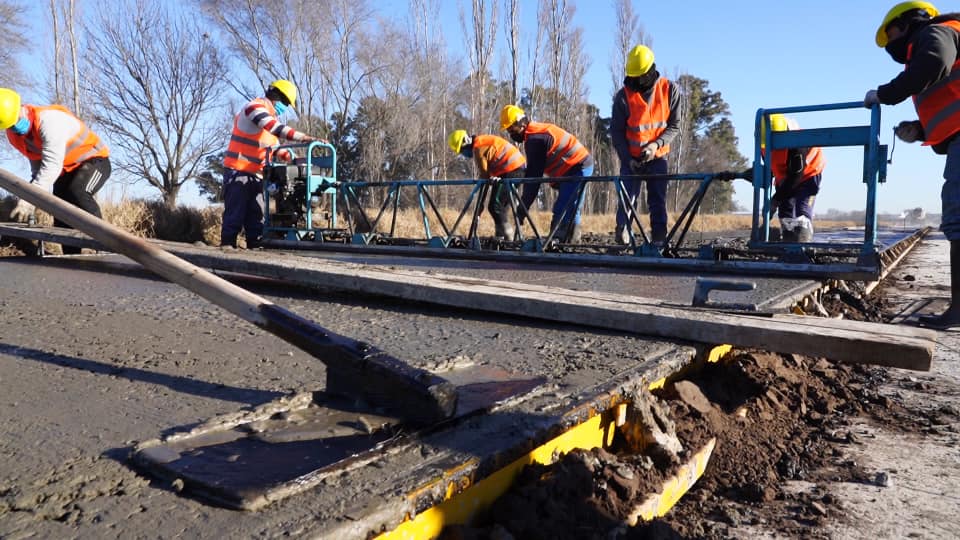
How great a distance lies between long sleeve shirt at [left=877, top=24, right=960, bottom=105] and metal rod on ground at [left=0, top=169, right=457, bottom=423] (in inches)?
129

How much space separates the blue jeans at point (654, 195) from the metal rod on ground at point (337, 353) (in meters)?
4.04

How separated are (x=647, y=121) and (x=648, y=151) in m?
0.27

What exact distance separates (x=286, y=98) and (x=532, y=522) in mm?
6180

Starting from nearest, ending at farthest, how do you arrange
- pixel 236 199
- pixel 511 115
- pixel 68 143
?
pixel 68 143, pixel 236 199, pixel 511 115

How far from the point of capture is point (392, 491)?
106 centimetres

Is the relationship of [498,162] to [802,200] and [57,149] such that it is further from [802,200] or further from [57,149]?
[57,149]

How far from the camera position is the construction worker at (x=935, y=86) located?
3.25 m

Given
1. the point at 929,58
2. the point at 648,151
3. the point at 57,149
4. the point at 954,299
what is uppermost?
the point at 929,58

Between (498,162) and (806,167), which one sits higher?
(498,162)

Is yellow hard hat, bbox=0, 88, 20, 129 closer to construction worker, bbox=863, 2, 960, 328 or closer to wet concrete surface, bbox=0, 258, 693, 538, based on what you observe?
wet concrete surface, bbox=0, 258, 693, 538

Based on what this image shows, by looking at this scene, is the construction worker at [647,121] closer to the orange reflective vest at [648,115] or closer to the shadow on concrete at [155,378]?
the orange reflective vest at [648,115]

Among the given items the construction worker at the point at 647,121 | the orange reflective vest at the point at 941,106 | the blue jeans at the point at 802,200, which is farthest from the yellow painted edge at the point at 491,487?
the blue jeans at the point at 802,200

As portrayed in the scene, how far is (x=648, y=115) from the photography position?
549 centimetres

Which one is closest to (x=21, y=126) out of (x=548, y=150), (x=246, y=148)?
(x=246, y=148)
